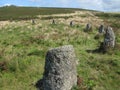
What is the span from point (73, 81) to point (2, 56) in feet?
22.7

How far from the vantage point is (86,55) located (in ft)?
75.2

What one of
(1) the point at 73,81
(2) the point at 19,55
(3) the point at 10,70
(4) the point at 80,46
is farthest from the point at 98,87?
(4) the point at 80,46

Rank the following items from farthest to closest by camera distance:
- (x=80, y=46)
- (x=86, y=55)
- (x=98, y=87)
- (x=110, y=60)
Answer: (x=80, y=46) < (x=86, y=55) < (x=110, y=60) < (x=98, y=87)

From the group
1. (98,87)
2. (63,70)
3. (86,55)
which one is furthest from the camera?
(86,55)

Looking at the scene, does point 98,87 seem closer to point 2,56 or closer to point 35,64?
point 35,64

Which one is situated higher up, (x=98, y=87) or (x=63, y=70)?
(x=63, y=70)

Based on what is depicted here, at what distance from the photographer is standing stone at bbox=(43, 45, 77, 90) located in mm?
15641

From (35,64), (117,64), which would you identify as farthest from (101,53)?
(35,64)

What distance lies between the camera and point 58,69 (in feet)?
51.8

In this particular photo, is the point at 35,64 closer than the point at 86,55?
Yes

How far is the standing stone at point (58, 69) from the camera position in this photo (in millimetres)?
15641

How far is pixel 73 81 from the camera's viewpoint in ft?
54.7

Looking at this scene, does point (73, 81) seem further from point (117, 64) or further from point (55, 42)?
point (55, 42)

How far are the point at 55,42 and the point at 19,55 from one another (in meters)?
6.98
